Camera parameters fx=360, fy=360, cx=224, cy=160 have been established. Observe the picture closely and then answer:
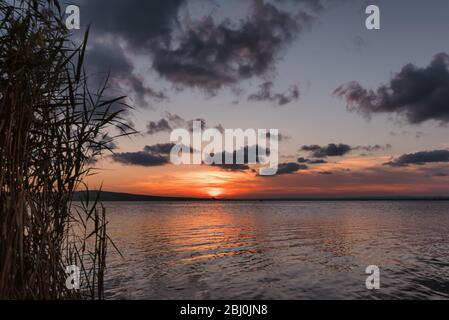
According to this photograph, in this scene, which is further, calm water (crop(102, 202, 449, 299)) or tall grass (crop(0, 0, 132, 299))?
calm water (crop(102, 202, 449, 299))

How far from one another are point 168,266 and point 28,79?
15832mm

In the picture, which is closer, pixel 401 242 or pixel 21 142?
pixel 21 142

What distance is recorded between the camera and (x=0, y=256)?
4.39m

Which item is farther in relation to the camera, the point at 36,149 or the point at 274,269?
the point at 274,269

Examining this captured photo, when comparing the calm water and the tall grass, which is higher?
the tall grass

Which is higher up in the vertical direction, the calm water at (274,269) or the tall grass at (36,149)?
the tall grass at (36,149)

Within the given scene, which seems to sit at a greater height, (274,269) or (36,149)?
(36,149)

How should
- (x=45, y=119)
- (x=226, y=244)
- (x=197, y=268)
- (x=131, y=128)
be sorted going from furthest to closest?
(x=226, y=244) < (x=197, y=268) < (x=131, y=128) < (x=45, y=119)

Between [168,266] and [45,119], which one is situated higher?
[45,119]

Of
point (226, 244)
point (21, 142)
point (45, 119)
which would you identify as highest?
point (45, 119)

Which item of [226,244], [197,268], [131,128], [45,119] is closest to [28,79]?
[45,119]

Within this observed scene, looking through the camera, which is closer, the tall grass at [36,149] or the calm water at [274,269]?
the tall grass at [36,149]

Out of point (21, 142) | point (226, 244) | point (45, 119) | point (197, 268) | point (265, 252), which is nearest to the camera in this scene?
point (21, 142)
